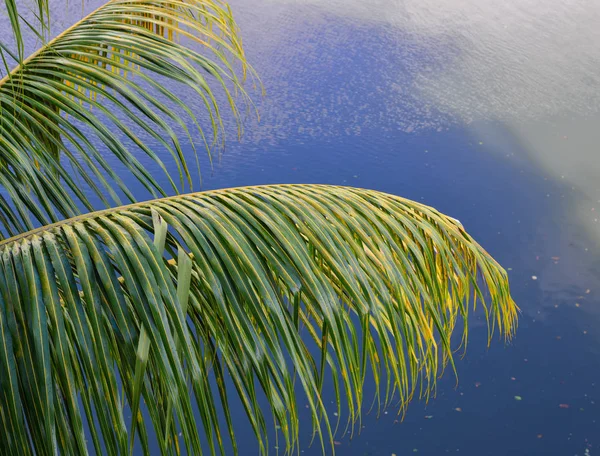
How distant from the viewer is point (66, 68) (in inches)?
51.5

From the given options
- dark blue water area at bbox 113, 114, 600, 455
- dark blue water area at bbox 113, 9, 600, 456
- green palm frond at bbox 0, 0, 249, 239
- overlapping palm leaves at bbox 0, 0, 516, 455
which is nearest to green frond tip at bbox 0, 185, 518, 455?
overlapping palm leaves at bbox 0, 0, 516, 455

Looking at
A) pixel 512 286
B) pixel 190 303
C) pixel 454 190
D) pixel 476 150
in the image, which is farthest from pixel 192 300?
pixel 476 150

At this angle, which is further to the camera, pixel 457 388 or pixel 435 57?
pixel 435 57

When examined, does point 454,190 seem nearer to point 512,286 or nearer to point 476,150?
point 476,150

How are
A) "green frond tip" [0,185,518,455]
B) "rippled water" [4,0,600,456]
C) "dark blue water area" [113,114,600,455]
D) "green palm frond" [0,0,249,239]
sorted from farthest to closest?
"rippled water" [4,0,600,456], "dark blue water area" [113,114,600,455], "green palm frond" [0,0,249,239], "green frond tip" [0,185,518,455]

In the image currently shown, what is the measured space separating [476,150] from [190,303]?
4157mm

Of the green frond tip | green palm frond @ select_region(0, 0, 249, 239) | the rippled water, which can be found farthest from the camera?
the rippled water

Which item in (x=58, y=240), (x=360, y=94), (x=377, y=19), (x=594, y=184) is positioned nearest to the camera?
(x=58, y=240)

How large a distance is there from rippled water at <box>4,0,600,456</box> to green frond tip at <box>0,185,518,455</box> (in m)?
1.94

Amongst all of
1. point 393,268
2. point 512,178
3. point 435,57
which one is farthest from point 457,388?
point 435,57

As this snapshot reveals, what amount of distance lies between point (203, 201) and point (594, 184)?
4.08 meters

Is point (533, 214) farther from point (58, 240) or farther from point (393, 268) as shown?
point (58, 240)

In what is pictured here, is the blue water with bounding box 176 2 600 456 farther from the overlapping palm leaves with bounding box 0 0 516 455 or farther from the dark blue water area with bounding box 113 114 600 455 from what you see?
the overlapping palm leaves with bounding box 0 0 516 455

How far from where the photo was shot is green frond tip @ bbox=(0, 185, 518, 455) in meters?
0.71
